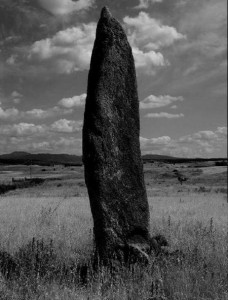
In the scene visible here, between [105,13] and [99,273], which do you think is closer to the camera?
[99,273]

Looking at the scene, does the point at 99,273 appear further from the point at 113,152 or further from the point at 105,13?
the point at 105,13

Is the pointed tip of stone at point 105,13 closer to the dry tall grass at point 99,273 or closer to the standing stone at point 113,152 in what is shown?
the standing stone at point 113,152

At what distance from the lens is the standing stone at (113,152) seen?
7762 mm

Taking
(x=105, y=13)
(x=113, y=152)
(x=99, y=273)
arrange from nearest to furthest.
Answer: (x=99, y=273), (x=113, y=152), (x=105, y=13)

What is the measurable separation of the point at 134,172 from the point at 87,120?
1386mm

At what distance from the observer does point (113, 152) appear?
7.90 m

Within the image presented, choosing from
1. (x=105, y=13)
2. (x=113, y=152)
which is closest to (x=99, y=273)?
(x=113, y=152)

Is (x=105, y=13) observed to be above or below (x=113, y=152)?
above

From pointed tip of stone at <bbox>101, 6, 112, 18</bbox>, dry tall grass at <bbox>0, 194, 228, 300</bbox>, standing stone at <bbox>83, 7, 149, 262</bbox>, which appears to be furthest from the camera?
pointed tip of stone at <bbox>101, 6, 112, 18</bbox>

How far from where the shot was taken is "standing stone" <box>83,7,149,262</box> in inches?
306

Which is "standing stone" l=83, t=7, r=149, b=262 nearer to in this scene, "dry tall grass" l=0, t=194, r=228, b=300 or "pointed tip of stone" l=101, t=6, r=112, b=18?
"pointed tip of stone" l=101, t=6, r=112, b=18

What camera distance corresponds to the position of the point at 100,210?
7.73 m

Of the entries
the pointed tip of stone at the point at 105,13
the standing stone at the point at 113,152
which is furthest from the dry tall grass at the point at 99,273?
the pointed tip of stone at the point at 105,13

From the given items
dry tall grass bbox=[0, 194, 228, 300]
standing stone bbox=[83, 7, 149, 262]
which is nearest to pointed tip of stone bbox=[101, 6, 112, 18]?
standing stone bbox=[83, 7, 149, 262]
